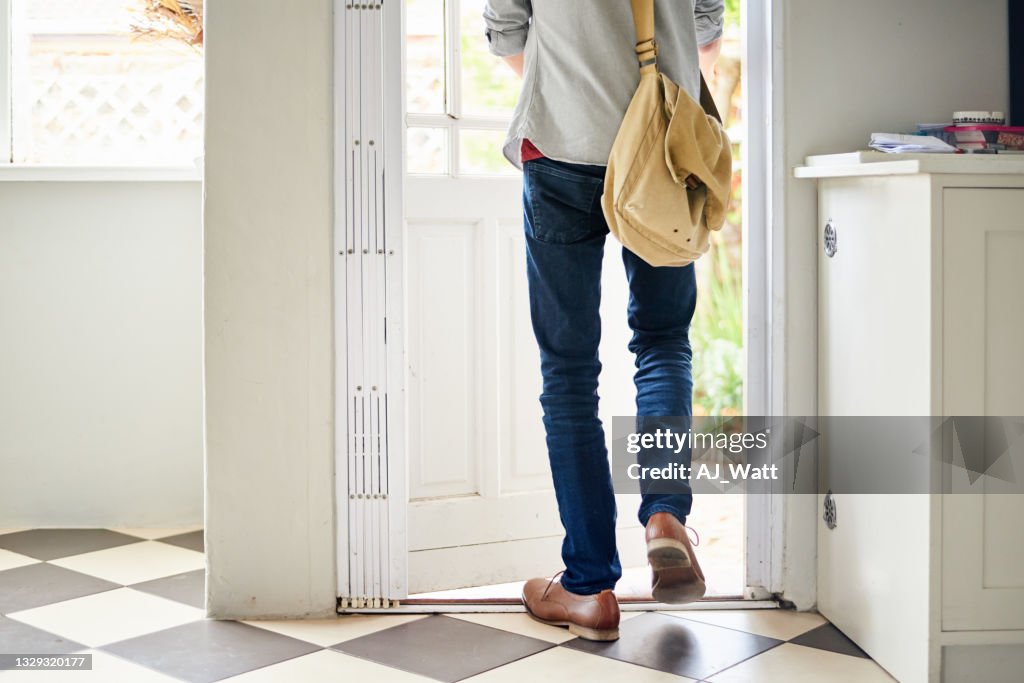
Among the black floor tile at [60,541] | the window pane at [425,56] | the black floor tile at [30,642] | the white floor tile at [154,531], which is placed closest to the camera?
the black floor tile at [30,642]

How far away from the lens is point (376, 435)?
205cm

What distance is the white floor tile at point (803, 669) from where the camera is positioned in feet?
5.58

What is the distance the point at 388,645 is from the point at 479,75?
121 cm

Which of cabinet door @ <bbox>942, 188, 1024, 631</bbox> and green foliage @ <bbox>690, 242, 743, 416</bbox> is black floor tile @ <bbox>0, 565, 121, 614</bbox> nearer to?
cabinet door @ <bbox>942, 188, 1024, 631</bbox>

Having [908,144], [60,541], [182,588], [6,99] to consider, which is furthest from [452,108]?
[60,541]

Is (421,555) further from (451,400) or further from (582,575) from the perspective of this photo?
(582,575)

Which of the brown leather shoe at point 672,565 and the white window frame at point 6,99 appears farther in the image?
the white window frame at point 6,99

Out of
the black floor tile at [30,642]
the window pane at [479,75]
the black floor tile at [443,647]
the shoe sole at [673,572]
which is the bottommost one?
the black floor tile at [443,647]

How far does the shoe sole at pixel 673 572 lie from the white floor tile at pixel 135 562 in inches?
42.6

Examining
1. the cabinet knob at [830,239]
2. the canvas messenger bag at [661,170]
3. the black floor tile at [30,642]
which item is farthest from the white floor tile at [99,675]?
the cabinet knob at [830,239]

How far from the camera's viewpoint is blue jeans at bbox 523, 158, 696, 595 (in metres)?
1.80

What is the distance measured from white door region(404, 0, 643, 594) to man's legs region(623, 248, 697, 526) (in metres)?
0.51

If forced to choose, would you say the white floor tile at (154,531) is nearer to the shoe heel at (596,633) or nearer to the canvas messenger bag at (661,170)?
the shoe heel at (596,633)

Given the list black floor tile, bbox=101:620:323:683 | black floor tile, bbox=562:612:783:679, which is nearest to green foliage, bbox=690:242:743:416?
black floor tile, bbox=562:612:783:679
